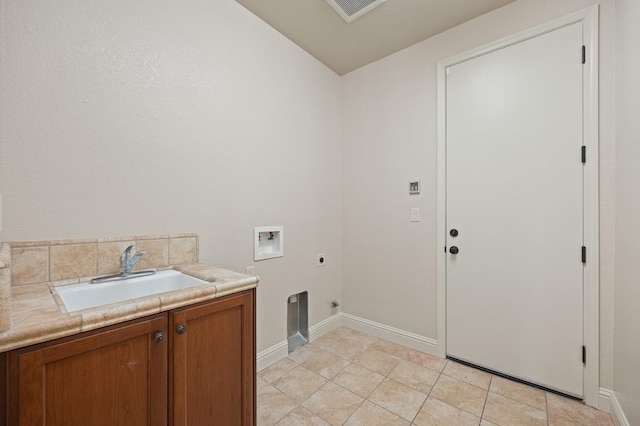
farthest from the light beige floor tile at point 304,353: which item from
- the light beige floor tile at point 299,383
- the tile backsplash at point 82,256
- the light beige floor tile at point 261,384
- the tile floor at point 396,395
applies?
the tile backsplash at point 82,256

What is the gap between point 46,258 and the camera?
3.83ft

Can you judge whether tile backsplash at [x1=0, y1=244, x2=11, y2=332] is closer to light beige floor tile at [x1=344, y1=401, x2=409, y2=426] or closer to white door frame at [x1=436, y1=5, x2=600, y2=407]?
light beige floor tile at [x1=344, y1=401, x2=409, y2=426]

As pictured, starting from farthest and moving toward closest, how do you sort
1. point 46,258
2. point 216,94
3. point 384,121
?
point 384,121
point 216,94
point 46,258

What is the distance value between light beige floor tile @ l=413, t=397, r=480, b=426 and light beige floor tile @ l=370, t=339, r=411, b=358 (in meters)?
0.59

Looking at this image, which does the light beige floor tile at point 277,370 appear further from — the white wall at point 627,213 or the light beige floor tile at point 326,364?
the white wall at point 627,213

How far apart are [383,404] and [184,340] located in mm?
1297

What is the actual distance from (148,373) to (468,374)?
2054 millimetres

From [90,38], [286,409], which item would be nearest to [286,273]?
[286,409]

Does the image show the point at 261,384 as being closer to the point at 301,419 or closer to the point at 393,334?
the point at 301,419

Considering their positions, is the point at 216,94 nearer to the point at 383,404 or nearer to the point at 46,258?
the point at 46,258

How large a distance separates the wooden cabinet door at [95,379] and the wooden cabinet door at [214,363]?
0.05 m

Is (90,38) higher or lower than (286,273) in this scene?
higher

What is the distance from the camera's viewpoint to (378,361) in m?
2.13

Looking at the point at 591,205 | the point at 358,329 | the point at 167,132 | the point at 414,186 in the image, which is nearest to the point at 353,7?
the point at 414,186
